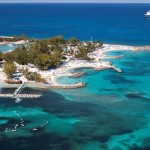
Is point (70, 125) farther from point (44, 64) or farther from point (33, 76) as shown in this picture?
point (44, 64)

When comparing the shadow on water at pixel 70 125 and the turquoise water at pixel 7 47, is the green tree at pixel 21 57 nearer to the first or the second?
the shadow on water at pixel 70 125

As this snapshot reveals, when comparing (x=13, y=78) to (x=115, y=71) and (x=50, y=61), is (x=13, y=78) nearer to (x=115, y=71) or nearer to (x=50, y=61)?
(x=50, y=61)

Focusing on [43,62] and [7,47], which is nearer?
[43,62]

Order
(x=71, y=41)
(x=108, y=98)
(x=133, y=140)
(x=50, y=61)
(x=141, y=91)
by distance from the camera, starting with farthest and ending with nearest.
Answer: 1. (x=71, y=41)
2. (x=50, y=61)
3. (x=141, y=91)
4. (x=108, y=98)
5. (x=133, y=140)

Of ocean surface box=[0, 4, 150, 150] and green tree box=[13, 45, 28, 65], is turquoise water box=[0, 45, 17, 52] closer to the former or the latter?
green tree box=[13, 45, 28, 65]

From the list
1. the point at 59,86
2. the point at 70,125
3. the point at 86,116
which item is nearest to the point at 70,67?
the point at 59,86

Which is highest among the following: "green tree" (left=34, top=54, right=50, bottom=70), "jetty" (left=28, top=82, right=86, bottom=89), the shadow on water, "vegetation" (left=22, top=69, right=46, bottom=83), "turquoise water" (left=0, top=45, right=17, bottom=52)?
"turquoise water" (left=0, top=45, right=17, bottom=52)

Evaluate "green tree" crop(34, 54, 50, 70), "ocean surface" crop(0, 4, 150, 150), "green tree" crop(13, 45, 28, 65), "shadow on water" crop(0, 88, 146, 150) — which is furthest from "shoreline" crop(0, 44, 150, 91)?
"shadow on water" crop(0, 88, 146, 150)

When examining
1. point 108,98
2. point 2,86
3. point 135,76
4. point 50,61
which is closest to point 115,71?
point 135,76

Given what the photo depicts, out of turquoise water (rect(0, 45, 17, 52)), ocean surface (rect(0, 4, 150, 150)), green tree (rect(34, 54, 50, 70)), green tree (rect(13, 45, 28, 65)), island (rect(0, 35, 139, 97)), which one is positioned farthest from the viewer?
turquoise water (rect(0, 45, 17, 52))

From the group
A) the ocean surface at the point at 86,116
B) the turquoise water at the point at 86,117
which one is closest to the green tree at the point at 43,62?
the turquoise water at the point at 86,117

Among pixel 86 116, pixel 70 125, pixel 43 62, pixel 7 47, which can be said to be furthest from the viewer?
pixel 7 47
